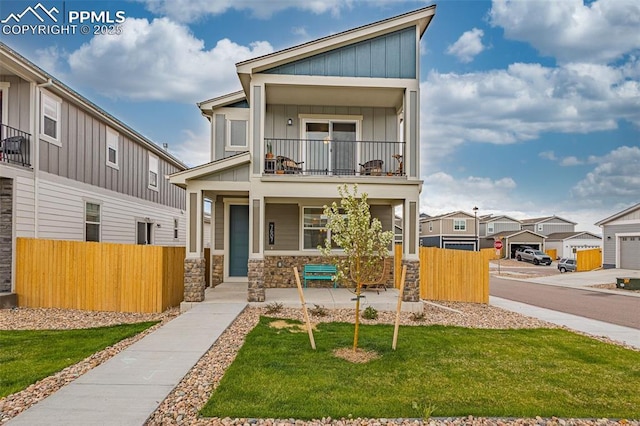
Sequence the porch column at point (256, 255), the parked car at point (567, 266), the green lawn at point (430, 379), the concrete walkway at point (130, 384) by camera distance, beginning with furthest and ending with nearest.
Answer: the parked car at point (567, 266) → the porch column at point (256, 255) → the green lawn at point (430, 379) → the concrete walkway at point (130, 384)

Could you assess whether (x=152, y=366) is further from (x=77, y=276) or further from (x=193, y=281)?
(x=77, y=276)

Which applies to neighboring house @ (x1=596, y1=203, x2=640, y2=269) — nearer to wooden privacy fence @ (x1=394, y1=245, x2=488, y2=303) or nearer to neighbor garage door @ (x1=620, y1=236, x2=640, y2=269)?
neighbor garage door @ (x1=620, y1=236, x2=640, y2=269)

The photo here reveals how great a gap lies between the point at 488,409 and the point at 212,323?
221 inches

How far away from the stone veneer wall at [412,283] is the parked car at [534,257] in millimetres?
31822

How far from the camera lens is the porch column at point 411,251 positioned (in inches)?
406

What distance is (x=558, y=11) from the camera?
1205 centimetres

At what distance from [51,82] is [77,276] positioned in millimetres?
5512

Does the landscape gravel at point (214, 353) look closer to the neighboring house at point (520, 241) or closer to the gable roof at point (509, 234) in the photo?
the neighboring house at point (520, 241)

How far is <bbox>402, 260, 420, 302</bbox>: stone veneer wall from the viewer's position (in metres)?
10.3

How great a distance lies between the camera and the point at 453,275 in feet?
41.5

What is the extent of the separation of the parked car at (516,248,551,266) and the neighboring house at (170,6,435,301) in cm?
3066

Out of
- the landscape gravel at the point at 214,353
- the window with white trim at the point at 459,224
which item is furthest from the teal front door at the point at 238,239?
the window with white trim at the point at 459,224

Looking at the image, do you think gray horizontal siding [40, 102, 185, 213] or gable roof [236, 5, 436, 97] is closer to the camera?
gable roof [236, 5, 436, 97]

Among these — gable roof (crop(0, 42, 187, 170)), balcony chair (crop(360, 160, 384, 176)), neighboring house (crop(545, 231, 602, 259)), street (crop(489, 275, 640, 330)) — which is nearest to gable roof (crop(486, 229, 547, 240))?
neighboring house (crop(545, 231, 602, 259))
